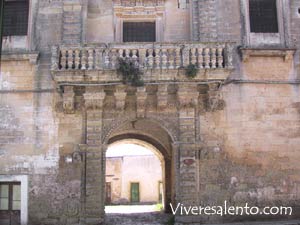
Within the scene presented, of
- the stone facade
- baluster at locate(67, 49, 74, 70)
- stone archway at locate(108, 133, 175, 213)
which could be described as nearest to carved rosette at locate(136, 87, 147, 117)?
the stone facade

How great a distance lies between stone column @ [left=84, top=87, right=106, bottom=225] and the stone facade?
3 centimetres

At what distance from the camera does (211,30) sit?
12008 mm

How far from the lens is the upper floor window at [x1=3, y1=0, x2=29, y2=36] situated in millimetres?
12250

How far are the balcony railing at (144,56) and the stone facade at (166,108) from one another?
0.09 feet

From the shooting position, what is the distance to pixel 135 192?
27375mm

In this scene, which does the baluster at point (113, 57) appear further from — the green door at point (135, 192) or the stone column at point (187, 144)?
the green door at point (135, 192)

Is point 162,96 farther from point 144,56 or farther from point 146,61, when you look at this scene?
point 144,56

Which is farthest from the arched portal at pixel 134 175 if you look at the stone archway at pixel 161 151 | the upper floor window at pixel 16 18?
the upper floor window at pixel 16 18

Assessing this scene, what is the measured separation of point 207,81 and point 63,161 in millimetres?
4578

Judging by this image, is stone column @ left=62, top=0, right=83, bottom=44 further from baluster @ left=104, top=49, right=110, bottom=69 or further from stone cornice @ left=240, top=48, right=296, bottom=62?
stone cornice @ left=240, top=48, right=296, bottom=62

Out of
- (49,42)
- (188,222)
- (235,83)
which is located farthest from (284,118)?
(49,42)

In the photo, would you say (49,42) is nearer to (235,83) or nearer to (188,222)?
(235,83)

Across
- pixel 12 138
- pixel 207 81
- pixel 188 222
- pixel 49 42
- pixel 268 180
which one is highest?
pixel 49 42

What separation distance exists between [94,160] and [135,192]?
16761 millimetres
